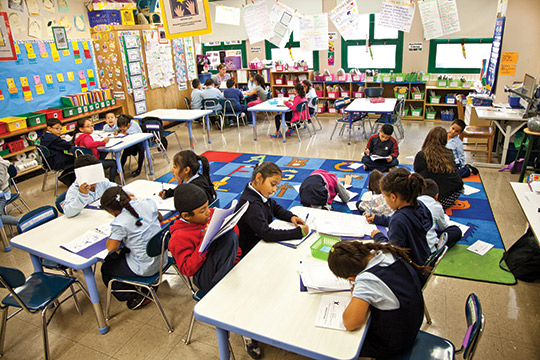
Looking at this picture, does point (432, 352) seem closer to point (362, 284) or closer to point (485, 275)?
point (362, 284)

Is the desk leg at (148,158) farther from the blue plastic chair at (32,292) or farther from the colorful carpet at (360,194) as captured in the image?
the blue plastic chair at (32,292)

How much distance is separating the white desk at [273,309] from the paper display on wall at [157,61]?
24.4 feet

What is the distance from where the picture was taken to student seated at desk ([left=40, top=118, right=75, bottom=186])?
17.6ft

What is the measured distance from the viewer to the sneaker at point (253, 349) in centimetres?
254

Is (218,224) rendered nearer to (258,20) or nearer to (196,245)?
(196,245)

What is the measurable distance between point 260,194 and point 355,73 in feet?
24.6

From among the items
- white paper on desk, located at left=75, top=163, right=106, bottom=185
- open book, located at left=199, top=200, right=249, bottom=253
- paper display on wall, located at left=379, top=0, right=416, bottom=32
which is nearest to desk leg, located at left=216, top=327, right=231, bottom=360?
open book, located at left=199, top=200, right=249, bottom=253

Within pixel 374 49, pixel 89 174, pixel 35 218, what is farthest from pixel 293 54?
pixel 35 218

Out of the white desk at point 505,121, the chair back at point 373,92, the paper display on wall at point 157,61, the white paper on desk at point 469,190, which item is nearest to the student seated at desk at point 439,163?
the white paper on desk at point 469,190

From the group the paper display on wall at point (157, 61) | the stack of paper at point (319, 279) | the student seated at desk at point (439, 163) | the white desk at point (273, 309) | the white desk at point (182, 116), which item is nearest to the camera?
the white desk at point (273, 309)

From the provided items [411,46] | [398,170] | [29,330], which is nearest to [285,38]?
[411,46]

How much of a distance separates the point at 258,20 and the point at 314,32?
198 cm

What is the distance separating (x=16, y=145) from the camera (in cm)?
611

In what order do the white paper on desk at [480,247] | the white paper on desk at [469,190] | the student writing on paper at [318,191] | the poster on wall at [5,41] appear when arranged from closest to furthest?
the white paper on desk at [480,247], the student writing on paper at [318,191], the white paper on desk at [469,190], the poster on wall at [5,41]
